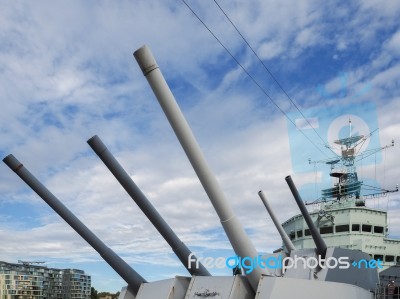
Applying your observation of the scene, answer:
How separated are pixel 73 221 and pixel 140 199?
189cm

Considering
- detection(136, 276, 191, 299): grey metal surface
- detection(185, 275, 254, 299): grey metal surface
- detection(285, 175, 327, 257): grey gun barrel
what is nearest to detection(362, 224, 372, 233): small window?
detection(285, 175, 327, 257): grey gun barrel

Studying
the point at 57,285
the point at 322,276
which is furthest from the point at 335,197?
the point at 57,285

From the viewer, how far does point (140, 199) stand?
8586 mm

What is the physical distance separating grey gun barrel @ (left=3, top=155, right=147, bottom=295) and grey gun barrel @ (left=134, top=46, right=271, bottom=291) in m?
3.14

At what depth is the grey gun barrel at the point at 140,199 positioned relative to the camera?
8391 mm

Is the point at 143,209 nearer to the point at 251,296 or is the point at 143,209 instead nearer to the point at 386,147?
the point at 251,296

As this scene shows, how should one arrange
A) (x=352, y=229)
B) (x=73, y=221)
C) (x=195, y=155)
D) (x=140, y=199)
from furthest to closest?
(x=352, y=229) < (x=73, y=221) < (x=140, y=199) < (x=195, y=155)

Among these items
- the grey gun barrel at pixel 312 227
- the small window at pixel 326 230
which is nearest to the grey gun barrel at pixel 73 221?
the grey gun barrel at pixel 312 227

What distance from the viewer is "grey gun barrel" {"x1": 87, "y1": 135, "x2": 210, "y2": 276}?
8.39 m

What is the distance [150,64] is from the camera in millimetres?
5691

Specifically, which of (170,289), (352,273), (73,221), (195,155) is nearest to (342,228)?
(352,273)

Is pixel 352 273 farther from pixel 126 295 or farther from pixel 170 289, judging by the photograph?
pixel 170 289

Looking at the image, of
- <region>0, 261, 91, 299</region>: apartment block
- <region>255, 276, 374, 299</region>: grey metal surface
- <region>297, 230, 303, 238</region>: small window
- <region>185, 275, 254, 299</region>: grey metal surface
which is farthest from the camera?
<region>0, 261, 91, 299</region>: apartment block

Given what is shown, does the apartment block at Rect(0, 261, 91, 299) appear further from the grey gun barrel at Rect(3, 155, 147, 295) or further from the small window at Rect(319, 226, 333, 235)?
the grey gun barrel at Rect(3, 155, 147, 295)
